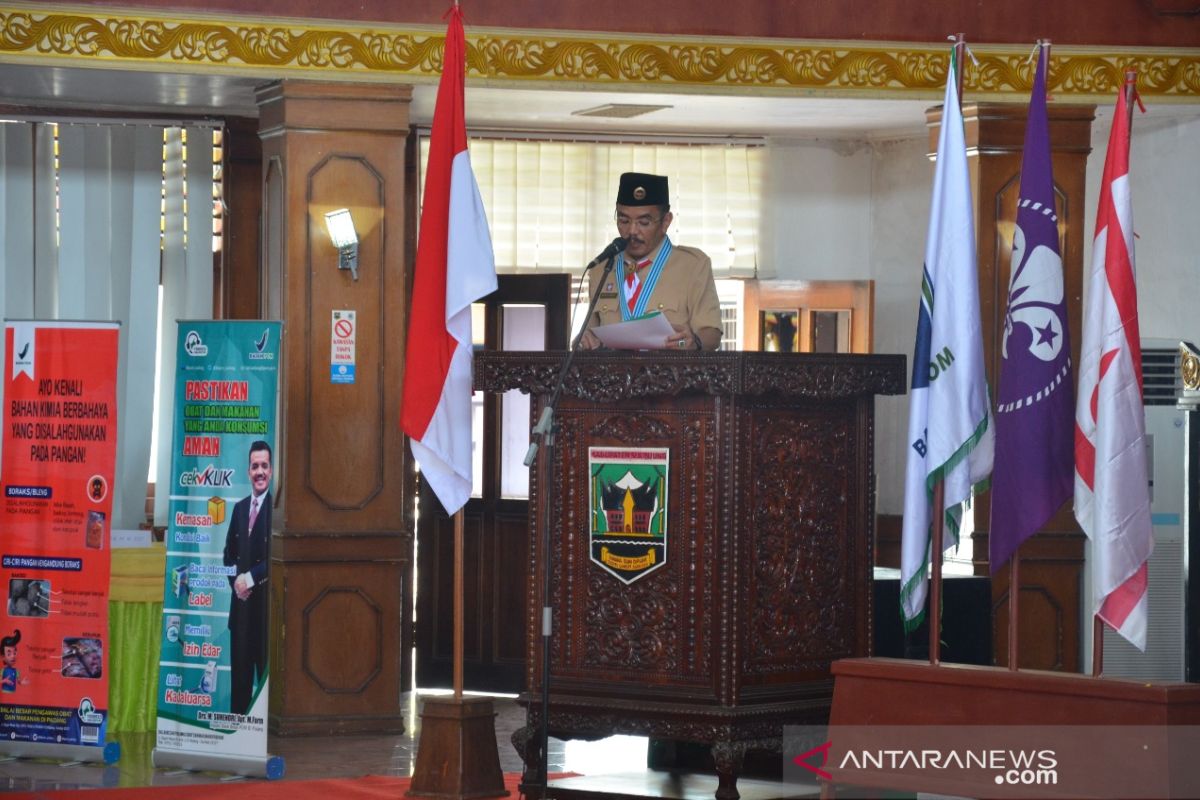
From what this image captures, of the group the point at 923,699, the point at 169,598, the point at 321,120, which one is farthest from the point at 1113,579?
the point at 321,120

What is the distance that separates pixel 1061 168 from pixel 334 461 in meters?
3.64

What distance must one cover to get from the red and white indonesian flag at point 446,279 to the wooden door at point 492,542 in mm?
3221

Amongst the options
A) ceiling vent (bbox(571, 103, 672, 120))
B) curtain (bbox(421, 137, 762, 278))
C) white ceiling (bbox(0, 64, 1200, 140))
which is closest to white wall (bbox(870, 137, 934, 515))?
white ceiling (bbox(0, 64, 1200, 140))

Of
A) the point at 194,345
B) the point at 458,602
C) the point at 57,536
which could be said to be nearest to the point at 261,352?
the point at 194,345

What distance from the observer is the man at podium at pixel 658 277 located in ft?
19.1

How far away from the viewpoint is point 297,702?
25.3ft

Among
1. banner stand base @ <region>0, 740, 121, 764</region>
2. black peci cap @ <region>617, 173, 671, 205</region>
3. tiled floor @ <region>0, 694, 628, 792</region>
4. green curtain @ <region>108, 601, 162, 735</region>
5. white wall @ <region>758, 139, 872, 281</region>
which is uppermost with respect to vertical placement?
white wall @ <region>758, 139, 872, 281</region>

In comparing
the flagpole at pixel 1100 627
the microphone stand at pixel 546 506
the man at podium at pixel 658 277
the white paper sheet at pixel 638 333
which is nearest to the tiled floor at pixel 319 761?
the microphone stand at pixel 546 506

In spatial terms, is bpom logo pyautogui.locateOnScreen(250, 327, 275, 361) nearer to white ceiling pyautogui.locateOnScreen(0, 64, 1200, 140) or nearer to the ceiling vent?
white ceiling pyautogui.locateOnScreen(0, 64, 1200, 140)

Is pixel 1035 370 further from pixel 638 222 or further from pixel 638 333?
pixel 638 222

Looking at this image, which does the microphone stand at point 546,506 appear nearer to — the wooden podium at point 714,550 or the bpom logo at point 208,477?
the wooden podium at point 714,550

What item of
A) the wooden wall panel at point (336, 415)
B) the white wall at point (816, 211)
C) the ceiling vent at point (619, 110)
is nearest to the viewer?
the wooden wall panel at point (336, 415)

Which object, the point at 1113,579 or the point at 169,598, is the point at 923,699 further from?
the point at 169,598

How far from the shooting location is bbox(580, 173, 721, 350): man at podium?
19.1 feet
